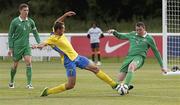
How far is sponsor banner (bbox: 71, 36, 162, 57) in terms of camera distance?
127 feet

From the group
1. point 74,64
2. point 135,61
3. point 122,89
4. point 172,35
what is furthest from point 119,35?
point 172,35

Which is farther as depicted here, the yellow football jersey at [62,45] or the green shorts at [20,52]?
the green shorts at [20,52]

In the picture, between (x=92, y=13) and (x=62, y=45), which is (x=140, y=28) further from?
(x=92, y=13)

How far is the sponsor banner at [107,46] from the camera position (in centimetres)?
3872

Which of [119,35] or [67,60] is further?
[119,35]

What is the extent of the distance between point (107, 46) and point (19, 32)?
19557mm

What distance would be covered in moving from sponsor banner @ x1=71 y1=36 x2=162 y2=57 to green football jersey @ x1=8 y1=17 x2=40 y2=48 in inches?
742

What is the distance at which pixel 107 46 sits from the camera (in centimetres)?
3931

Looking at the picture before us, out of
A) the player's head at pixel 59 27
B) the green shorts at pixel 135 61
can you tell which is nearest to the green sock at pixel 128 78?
the green shorts at pixel 135 61

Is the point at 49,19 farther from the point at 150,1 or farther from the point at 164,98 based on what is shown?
the point at 164,98

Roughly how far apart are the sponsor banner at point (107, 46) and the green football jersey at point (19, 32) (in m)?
18.9

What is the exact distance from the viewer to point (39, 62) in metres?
38.4

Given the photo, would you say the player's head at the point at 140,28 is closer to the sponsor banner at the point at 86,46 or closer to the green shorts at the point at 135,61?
the green shorts at the point at 135,61

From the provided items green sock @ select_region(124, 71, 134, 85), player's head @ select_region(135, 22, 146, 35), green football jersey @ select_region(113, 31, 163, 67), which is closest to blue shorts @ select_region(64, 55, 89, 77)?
green sock @ select_region(124, 71, 134, 85)
